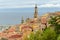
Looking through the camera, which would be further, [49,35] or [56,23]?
[56,23]

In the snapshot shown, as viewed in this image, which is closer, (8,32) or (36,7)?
(8,32)

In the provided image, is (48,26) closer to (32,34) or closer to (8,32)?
(32,34)

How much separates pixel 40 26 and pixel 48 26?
1.30 meters

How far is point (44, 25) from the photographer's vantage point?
931 inches

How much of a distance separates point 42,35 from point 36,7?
8.27m

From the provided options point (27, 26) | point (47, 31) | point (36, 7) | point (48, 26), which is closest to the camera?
point (47, 31)

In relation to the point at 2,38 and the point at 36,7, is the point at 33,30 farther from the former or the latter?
the point at 36,7

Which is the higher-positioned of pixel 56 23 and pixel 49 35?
pixel 56 23

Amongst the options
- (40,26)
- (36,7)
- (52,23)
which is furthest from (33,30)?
(36,7)

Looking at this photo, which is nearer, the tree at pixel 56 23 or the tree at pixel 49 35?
the tree at pixel 49 35

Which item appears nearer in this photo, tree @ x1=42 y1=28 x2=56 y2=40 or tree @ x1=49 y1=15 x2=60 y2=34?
tree @ x1=42 y1=28 x2=56 y2=40

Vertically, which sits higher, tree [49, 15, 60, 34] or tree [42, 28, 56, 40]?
tree [49, 15, 60, 34]

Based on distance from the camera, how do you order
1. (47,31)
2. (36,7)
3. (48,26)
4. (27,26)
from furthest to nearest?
(36,7) < (27,26) < (48,26) < (47,31)

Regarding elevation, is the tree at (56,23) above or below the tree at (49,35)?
above
